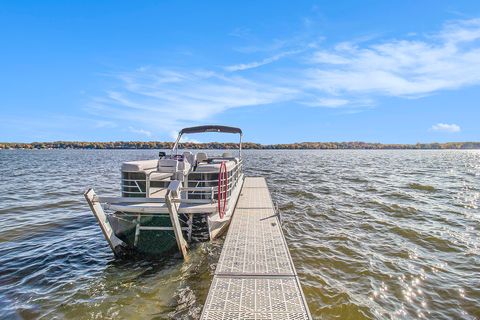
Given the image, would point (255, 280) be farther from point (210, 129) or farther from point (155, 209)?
point (210, 129)

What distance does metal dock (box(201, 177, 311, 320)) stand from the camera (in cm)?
487

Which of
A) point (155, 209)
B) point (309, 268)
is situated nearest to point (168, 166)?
point (155, 209)

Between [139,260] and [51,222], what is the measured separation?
676cm

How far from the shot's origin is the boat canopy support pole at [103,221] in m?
7.98

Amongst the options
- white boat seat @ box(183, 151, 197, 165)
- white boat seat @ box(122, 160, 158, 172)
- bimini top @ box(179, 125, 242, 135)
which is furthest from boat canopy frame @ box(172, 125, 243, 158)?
white boat seat @ box(122, 160, 158, 172)

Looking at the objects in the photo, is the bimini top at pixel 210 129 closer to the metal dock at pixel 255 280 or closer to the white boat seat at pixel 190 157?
the white boat seat at pixel 190 157

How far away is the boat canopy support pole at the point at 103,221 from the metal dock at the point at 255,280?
10.5 ft

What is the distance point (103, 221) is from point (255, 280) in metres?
4.70

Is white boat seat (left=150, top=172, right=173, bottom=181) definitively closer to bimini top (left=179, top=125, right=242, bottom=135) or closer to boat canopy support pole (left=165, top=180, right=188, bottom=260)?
boat canopy support pole (left=165, top=180, right=188, bottom=260)

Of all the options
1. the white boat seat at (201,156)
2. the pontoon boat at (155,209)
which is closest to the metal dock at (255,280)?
the pontoon boat at (155,209)

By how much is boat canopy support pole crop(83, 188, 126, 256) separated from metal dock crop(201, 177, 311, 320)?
319 centimetres

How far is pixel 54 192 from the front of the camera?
2025cm

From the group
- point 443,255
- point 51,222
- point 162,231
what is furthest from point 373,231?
point 51,222

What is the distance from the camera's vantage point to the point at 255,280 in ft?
19.6
